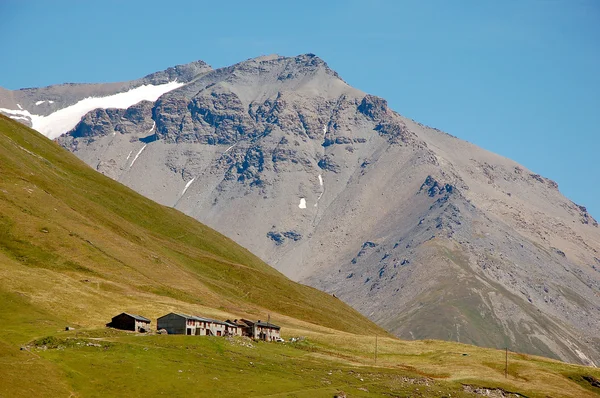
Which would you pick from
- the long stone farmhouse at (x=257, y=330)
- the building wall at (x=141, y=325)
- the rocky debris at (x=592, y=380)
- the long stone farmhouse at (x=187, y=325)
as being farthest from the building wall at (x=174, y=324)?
the rocky debris at (x=592, y=380)

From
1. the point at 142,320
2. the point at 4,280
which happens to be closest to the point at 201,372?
the point at 142,320

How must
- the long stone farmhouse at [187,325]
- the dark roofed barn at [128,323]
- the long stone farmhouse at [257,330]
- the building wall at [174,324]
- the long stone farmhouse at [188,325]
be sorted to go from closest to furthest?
the dark roofed barn at [128,323] < the long stone farmhouse at [188,325] < the building wall at [174,324] < the long stone farmhouse at [187,325] < the long stone farmhouse at [257,330]

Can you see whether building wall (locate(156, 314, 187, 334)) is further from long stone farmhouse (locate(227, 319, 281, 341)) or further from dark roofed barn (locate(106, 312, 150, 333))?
long stone farmhouse (locate(227, 319, 281, 341))

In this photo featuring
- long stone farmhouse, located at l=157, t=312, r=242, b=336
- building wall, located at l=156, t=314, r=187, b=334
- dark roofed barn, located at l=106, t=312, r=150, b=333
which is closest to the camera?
dark roofed barn, located at l=106, t=312, r=150, b=333

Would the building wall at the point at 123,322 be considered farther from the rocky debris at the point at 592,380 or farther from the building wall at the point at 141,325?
the rocky debris at the point at 592,380

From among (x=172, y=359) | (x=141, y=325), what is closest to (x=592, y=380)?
(x=141, y=325)

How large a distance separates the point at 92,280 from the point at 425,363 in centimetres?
6989

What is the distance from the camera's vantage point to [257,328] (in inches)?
6713

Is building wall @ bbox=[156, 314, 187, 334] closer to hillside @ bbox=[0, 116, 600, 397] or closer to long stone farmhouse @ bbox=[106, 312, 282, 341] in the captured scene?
long stone farmhouse @ bbox=[106, 312, 282, 341]

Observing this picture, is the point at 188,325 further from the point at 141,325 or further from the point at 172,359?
the point at 172,359

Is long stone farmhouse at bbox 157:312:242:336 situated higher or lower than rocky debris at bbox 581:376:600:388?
higher

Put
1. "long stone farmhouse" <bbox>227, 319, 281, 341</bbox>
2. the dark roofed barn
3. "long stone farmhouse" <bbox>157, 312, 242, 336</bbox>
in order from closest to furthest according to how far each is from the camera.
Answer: the dark roofed barn → "long stone farmhouse" <bbox>157, 312, 242, 336</bbox> → "long stone farmhouse" <bbox>227, 319, 281, 341</bbox>

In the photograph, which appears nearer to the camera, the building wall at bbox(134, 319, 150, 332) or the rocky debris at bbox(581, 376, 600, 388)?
the building wall at bbox(134, 319, 150, 332)

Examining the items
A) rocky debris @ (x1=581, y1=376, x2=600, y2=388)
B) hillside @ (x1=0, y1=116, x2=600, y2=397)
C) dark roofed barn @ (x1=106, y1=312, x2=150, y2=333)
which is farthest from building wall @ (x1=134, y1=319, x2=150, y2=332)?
rocky debris @ (x1=581, y1=376, x2=600, y2=388)
